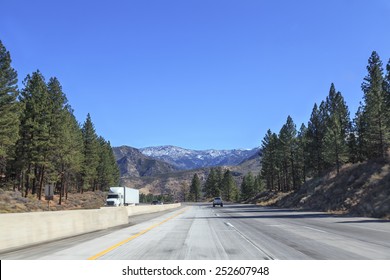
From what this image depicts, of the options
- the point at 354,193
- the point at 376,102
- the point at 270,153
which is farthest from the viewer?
the point at 270,153

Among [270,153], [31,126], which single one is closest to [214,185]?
[270,153]

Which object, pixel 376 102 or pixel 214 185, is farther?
pixel 214 185

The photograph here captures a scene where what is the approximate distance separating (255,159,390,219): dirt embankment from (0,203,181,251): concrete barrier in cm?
2230

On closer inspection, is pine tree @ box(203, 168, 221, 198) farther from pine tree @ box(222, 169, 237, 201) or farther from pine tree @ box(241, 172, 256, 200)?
pine tree @ box(241, 172, 256, 200)

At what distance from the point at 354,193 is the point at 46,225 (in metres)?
38.5

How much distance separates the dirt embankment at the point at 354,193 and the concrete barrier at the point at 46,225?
73.1 feet

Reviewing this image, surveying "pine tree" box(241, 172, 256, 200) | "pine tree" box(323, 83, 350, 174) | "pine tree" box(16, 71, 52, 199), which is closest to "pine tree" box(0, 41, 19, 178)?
"pine tree" box(16, 71, 52, 199)

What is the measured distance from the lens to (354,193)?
45.8 m

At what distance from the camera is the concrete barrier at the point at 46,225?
12.6 metres

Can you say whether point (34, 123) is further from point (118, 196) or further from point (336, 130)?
point (336, 130)

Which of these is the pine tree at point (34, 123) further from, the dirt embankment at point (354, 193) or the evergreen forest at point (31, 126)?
the dirt embankment at point (354, 193)

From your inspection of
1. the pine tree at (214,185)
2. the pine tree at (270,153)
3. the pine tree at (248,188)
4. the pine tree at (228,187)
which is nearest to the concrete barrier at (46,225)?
the pine tree at (270,153)

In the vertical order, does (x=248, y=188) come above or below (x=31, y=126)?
below

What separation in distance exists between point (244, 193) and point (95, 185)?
63.7m
